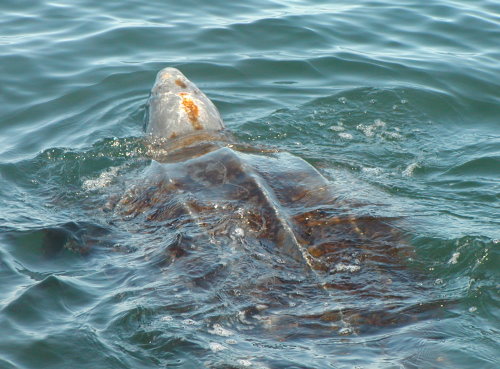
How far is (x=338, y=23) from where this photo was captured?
1351 centimetres

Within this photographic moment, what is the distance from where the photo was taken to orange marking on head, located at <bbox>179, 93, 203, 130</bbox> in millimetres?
8875

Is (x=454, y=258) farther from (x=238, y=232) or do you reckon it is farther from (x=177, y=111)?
(x=177, y=111)

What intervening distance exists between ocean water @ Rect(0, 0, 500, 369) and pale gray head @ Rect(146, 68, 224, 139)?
0.42 metres

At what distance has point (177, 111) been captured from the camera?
29.3 ft

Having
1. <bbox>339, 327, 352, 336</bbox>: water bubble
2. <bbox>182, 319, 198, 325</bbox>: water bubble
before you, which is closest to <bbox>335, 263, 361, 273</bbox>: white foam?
<bbox>339, 327, 352, 336</bbox>: water bubble

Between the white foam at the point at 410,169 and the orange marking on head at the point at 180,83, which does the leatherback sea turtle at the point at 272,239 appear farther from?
the orange marking on head at the point at 180,83

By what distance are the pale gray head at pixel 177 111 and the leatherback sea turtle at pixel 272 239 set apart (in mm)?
941

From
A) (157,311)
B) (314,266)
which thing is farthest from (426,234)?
(157,311)

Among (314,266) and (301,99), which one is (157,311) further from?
(301,99)

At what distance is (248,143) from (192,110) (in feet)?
2.59

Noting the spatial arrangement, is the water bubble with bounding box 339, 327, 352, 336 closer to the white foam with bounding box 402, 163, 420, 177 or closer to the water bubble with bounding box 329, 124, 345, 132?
the white foam with bounding box 402, 163, 420, 177

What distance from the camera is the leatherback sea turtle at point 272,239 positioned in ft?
17.2

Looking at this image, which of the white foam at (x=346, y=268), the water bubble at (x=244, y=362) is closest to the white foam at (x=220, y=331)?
the water bubble at (x=244, y=362)

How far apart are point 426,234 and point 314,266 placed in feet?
4.18
